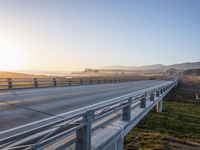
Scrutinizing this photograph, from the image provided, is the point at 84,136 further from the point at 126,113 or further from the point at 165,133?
the point at 165,133

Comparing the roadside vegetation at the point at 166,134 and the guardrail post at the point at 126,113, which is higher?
the guardrail post at the point at 126,113

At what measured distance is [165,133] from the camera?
22219mm

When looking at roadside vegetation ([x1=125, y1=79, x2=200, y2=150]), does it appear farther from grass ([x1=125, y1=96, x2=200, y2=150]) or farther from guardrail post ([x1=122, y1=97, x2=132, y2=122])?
guardrail post ([x1=122, y1=97, x2=132, y2=122])

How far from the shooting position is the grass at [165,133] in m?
18.5

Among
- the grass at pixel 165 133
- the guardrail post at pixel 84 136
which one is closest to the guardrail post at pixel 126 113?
the guardrail post at pixel 84 136

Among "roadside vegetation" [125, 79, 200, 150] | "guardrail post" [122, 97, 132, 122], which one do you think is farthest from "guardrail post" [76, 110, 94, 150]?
"roadside vegetation" [125, 79, 200, 150]

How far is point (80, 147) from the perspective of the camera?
5.26 m

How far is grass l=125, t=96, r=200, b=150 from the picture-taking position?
1852 centimetres

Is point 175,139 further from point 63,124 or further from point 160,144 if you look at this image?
point 63,124

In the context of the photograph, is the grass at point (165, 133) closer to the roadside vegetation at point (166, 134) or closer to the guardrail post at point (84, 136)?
the roadside vegetation at point (166, 134)

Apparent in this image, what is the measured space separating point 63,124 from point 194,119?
28005mm

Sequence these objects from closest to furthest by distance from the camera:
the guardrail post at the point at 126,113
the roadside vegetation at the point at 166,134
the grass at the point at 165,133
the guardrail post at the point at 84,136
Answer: the guardrail post at the point at 84,136, the guardrail post at the point at 126,113, the roadside vegetation at the point at 166,134, the grass at the point at 165,133

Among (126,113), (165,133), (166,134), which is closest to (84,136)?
(126,113)

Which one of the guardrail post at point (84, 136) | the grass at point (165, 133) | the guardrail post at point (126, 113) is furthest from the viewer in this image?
the grass at point (165, 133)
